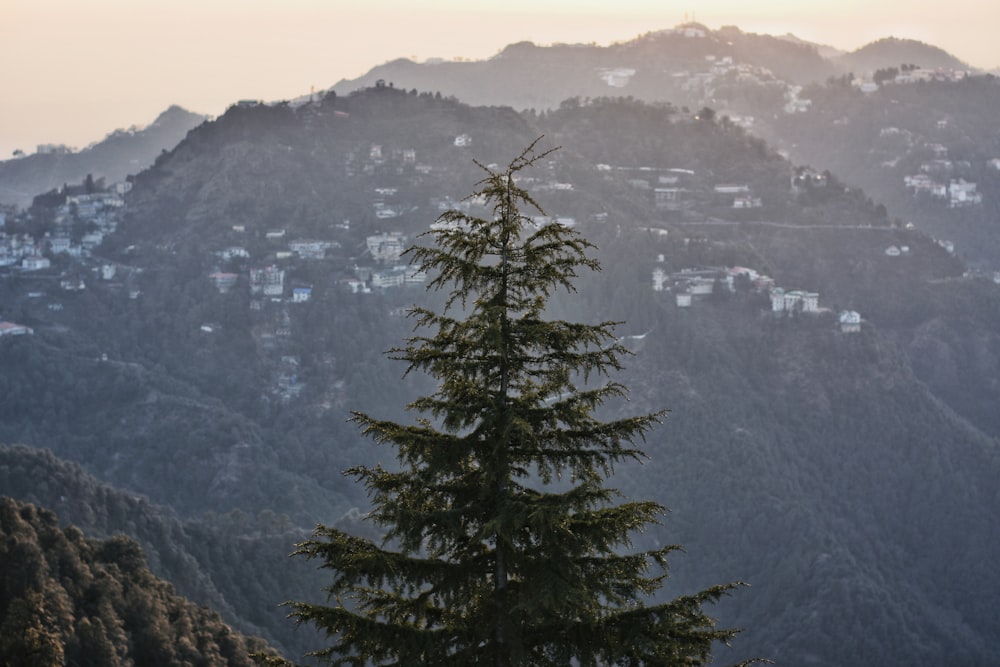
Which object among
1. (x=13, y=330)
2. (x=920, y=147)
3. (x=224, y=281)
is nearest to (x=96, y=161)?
(x=224, y=281)

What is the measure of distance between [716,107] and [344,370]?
47242 mm

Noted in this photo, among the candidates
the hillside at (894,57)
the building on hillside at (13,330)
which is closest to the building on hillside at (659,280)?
the building on hillside at (13,330)

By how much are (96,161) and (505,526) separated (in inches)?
3655

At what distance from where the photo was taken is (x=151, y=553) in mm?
29609

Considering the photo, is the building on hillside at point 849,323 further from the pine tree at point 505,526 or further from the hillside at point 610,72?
the pine tree at point 505,526

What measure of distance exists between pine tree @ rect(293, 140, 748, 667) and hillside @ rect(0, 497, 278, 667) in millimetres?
11654

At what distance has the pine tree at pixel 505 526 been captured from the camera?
251 inches

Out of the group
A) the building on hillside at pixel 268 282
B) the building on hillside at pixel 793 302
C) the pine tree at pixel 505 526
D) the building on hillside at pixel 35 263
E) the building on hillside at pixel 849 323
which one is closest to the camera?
the pine tree at pixel 505 526

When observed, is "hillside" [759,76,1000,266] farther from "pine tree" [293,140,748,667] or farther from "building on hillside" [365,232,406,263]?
"pine tree" [293,140,748,667]

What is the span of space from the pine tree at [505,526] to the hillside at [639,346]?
24.8 metres

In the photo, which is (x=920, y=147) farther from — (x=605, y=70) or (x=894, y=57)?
(x=894, y=57)

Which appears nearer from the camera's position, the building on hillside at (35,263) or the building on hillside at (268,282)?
the building on hillside at (268,282)

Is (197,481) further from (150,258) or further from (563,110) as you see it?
(563,110)

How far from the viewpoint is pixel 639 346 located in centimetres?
4931
